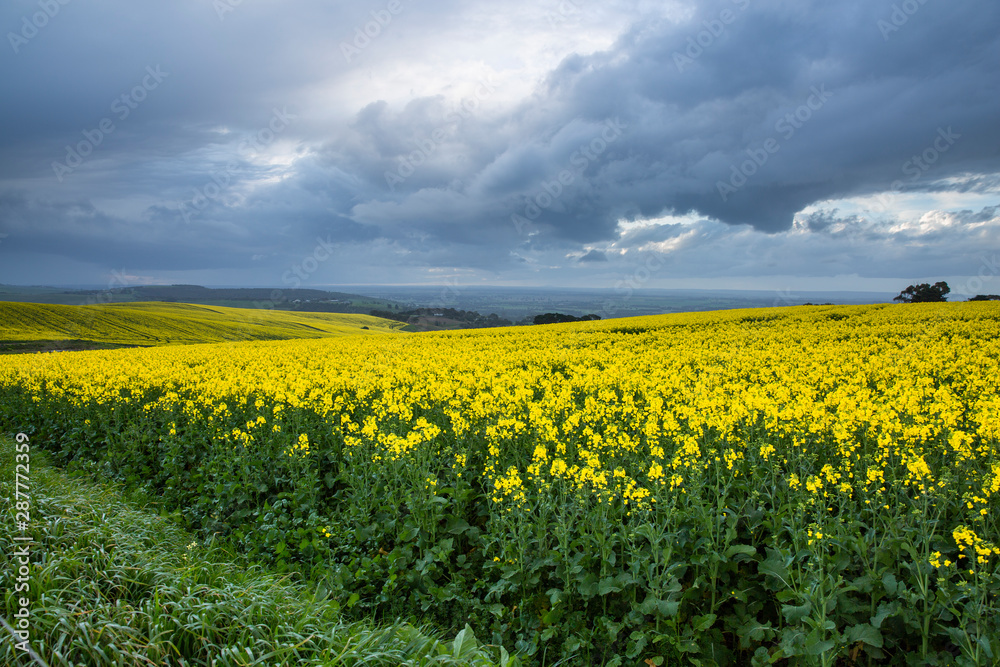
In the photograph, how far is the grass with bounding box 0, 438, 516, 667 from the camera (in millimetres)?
3600

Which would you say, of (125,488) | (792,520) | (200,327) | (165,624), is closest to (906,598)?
(792,520)

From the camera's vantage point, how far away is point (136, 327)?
264 feet

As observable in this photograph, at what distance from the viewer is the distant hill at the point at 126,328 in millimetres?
67812

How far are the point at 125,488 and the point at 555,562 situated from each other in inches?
347

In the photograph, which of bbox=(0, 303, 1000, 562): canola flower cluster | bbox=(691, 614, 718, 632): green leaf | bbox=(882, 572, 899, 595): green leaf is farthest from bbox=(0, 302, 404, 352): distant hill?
bbox=(882, 572, 899, 595): green leaf

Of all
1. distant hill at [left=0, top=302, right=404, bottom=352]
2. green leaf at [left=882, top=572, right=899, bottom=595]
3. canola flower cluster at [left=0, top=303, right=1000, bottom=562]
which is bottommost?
distant hill at [left=0, top=302, right=404, bottom=352]

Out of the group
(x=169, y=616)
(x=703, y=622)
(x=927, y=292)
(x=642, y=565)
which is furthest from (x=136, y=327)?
(x=927, y=292)

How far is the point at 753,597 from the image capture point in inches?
177

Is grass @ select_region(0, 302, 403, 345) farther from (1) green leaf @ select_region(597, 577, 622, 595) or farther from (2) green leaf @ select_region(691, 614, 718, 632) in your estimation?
(2) green leaf @ select_region(691, 614, 718, 632)

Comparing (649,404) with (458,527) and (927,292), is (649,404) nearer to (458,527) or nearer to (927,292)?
(458,527)

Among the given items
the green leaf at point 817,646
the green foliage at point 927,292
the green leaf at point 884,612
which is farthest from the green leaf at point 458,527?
the green foliage at point 927,292

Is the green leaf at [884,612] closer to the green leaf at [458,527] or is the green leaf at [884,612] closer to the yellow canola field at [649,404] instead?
the yellow canola field at [649,404]

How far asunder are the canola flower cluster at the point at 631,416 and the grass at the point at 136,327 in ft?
198

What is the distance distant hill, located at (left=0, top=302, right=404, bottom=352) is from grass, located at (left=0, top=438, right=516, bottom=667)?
2673 inches
